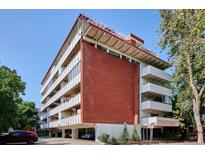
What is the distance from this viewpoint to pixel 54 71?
1889 centimetres

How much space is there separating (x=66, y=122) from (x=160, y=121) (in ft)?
19.0

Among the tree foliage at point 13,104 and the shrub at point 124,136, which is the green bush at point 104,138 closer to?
the shrub at point 124,136

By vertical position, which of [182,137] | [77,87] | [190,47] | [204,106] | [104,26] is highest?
[104,26]

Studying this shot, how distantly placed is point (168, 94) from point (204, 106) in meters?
2.97

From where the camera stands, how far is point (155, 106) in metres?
19.3

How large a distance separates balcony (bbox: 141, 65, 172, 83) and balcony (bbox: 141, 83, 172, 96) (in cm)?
61

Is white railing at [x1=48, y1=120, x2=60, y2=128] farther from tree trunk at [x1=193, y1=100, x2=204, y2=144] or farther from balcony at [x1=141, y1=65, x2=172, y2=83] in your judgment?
tree trunk at [x1=193, y1=100, x2=204, y2=144]

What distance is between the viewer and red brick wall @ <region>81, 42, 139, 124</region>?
50.7ft

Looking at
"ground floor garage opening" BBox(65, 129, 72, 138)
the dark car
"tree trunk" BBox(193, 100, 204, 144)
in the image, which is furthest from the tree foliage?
"tree trunk" BBox(193, 100, 204, 144)

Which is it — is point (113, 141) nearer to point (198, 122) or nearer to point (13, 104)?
point (198, 122)

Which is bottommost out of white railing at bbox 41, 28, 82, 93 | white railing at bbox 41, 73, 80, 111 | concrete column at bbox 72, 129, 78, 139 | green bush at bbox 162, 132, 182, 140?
green bush at bbox 162, 132, 182, 140

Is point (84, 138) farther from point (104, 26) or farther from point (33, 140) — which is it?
point (104, 26)

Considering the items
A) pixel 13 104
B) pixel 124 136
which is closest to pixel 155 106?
pixel 124 136
